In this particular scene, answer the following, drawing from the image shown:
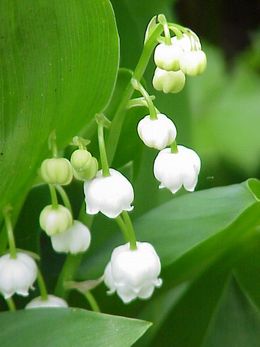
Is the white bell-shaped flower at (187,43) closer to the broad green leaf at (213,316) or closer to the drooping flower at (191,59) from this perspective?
the drooping flower at (191,59)

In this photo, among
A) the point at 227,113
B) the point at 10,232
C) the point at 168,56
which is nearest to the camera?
the point at 168,56

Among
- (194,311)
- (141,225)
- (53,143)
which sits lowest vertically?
(194,311)

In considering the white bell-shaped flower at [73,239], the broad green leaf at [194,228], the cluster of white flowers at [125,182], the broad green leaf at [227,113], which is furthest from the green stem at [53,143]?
the broad green leaf at [227,113]

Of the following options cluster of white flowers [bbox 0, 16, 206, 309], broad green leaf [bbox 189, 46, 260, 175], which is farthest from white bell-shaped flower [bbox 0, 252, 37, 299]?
broad green leaf [bbox 189, 46, 260, 175]

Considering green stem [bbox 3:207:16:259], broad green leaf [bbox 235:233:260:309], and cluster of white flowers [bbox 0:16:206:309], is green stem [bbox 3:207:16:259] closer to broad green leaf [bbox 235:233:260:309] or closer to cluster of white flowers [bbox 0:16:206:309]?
cluster of white flowers [bbox 0:16:206:309]

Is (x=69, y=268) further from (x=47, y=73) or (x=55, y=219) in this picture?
(x=47, y=73)

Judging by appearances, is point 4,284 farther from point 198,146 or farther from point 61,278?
point 198,146

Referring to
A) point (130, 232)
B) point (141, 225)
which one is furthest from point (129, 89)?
point (141, 225)

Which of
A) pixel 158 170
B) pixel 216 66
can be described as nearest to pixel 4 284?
pixel 158 170

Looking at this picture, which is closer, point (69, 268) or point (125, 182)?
point (125, 182)
